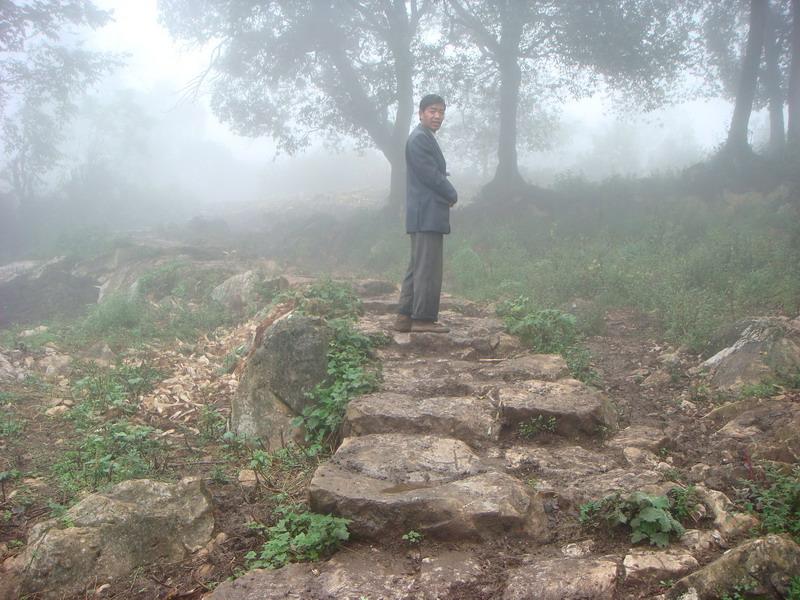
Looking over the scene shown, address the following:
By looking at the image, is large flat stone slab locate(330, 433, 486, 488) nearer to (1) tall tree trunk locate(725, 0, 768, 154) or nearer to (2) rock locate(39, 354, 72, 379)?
(2) rock locate(39, 354, 72, 379)

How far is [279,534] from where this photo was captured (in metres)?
2.82

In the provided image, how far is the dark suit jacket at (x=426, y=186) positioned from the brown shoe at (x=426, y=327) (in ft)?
2.81

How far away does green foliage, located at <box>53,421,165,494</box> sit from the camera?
382 centimetres

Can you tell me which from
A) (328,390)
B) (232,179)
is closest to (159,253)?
(328,390)

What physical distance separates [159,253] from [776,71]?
18.5m

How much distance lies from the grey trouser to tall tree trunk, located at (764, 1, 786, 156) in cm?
Answer: 1578

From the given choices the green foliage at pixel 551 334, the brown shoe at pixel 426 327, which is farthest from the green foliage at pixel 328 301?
the green foliage at pixel 551 334

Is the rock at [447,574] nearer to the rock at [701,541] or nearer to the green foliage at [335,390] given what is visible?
the rock at [701,541]

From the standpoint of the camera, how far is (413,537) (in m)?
2.64

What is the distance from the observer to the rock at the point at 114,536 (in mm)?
2783

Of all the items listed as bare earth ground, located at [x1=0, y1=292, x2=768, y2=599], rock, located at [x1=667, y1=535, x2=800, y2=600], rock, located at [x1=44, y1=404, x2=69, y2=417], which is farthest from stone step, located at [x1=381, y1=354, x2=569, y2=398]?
rock, located at [x1=44, y1=404, x2=69, y2=417]

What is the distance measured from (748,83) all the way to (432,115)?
12.7 meters

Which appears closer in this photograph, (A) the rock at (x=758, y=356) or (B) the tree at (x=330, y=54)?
(A) the rock at (x=758, y=356)

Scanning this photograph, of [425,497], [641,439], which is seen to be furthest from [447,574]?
[641,439]
